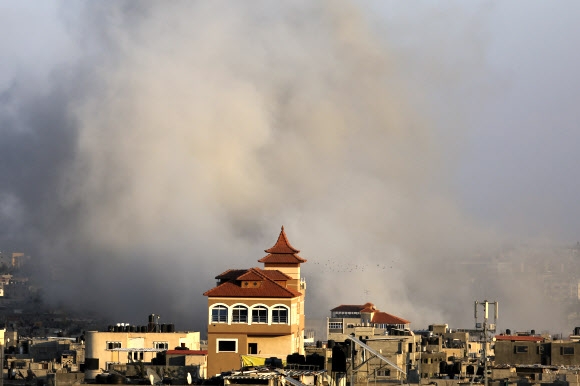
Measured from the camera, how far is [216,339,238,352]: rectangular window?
7169cm

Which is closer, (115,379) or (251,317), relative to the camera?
(115,379)

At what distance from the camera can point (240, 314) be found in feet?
237

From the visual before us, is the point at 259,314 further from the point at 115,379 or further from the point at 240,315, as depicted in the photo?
the point at 115,379

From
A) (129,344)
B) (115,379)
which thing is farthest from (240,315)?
(115,379)

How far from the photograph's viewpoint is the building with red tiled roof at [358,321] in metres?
108

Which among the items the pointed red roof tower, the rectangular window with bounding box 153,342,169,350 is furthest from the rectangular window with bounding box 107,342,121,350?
the pointed red roof tower

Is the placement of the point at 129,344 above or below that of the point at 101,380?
above

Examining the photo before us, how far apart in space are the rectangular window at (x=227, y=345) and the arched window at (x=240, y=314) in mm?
924

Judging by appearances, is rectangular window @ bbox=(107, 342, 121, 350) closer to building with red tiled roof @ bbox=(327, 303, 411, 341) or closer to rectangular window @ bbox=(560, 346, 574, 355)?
rectangular window @ bbox=(560, 346, 574, 355)

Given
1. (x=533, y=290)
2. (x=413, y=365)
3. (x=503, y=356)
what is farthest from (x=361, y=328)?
(x=533, y=290)

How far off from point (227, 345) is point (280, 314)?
271 centimetres

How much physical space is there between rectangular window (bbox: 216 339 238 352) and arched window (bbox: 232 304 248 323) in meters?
0.92

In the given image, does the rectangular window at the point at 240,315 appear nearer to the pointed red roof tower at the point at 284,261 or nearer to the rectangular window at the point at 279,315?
the rectangular window at the point at 279,315

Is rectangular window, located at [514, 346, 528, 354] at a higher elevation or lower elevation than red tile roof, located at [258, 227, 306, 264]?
lower
